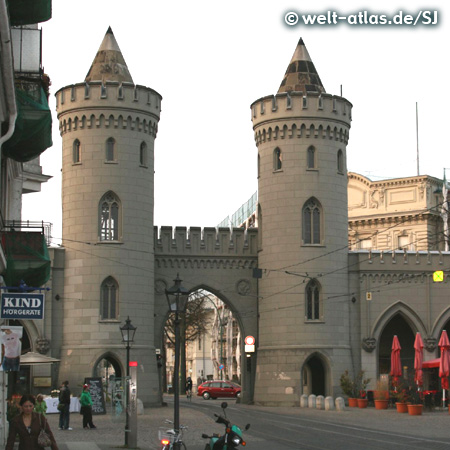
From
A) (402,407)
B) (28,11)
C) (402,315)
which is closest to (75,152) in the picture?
(402,315)

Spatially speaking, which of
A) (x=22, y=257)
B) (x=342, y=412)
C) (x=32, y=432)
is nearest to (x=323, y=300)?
(x=342, y=412)

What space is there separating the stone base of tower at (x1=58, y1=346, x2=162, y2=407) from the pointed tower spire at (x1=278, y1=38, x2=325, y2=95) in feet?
48.9

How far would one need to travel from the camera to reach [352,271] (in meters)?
49.8

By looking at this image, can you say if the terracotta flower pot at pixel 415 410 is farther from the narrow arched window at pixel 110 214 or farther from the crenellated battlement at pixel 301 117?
the narrow arched window at pixel 110 214

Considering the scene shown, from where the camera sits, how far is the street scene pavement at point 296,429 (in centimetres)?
2544

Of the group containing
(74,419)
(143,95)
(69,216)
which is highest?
(143,95)

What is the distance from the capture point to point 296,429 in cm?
3123

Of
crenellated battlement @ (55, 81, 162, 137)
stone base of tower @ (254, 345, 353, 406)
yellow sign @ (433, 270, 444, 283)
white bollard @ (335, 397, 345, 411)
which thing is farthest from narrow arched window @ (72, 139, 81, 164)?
yellow sign @ (433, 270, 444, 283)

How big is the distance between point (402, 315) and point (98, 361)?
15096mm

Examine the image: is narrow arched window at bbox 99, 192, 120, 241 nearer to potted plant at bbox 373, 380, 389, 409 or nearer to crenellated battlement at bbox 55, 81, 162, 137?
crenellated battlement at bbox 55, 81, 162, 137

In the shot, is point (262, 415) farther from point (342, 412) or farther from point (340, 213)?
point (340, 213)

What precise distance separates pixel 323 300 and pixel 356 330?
94.0 inches

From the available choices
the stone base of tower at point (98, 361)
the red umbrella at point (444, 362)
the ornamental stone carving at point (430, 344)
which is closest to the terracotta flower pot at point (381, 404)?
the red umbrella at point (444, 362)

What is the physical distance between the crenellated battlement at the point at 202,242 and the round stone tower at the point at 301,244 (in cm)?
109
